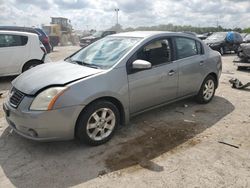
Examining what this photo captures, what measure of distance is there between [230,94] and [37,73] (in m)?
4.90

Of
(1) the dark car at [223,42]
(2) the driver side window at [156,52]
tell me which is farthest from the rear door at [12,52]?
(1) the dark car at [223,42]

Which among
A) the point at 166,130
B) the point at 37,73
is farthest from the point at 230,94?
the point at 37,73

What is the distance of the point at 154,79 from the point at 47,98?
6.00 feet

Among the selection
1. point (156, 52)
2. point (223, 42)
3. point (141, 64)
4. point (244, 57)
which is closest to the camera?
point (141, 64)

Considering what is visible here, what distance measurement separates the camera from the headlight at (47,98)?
3281 mm

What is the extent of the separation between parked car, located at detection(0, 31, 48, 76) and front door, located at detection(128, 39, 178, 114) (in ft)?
17.0

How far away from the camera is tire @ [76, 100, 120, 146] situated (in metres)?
3.53

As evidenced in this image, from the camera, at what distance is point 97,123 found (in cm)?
370

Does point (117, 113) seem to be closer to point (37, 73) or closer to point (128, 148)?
point (128, 148)

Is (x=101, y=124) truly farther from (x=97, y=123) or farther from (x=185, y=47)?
(x=185, y=47)

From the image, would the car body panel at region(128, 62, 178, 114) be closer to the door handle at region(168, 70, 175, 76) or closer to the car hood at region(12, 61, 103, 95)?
the door handle at region(168, 70, 175, 76)

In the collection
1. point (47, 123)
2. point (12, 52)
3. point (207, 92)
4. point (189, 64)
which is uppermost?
point (12, 52)

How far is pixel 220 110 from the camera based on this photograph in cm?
539

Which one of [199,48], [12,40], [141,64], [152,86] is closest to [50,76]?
[141,64]
